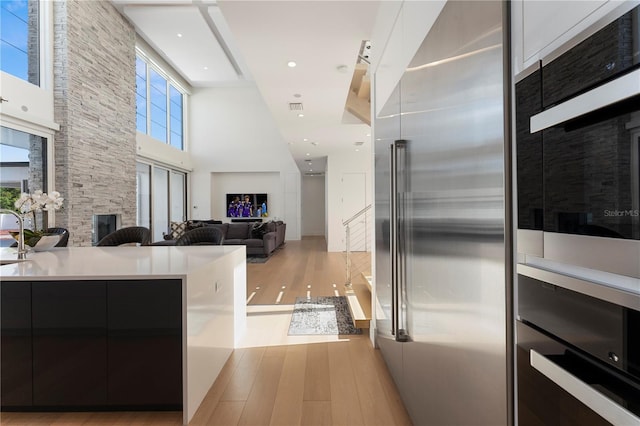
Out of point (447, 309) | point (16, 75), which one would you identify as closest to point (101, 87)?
point (16, 75)

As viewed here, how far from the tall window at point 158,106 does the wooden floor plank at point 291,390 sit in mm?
8804

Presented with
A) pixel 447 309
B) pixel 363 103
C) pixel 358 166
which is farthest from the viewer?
pixel 358 166

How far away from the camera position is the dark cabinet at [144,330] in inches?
78.4

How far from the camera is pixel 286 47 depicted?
11.5 feet

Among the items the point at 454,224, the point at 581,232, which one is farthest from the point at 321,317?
the point at 581,232

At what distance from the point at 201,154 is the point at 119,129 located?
19.2 feet

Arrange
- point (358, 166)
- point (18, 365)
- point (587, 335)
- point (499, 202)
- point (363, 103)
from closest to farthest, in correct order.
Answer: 1. point (587, 335)
2. point (499, 202)
3. point (18, 365)
4. point (363, 103)
5. point (358, 166)

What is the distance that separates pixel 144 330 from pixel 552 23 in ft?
7.55

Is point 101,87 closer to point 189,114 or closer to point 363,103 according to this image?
point 363,103

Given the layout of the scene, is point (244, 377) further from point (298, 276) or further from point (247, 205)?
point (247, 205)

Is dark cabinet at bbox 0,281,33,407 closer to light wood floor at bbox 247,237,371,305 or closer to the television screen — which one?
light wood floor at bbox 247,237,371,305

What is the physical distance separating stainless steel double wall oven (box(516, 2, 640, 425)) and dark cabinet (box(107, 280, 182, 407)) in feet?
5.93

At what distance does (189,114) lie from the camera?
43.7ft

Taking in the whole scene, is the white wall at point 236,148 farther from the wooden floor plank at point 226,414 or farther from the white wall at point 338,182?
the wooden floor plank at point 226,414
